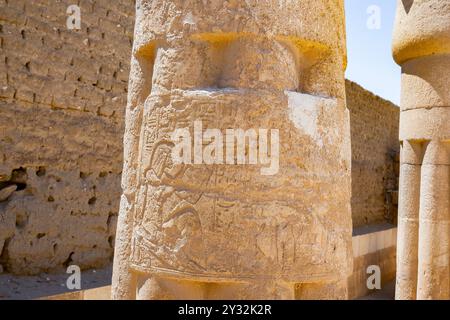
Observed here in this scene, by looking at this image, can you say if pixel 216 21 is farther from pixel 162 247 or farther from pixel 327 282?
pixel 327 282

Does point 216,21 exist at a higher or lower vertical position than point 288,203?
higher

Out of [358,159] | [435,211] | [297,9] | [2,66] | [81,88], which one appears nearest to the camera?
[297,9]

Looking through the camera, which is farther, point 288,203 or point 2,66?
point 2,66

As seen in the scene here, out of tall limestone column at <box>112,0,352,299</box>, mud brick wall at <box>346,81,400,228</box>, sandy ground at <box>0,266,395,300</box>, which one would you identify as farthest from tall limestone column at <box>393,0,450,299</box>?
mud brick wall at <box>346,81,400,228</box>

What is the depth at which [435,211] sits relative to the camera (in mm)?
5539

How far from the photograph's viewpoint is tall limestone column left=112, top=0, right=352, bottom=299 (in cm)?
198

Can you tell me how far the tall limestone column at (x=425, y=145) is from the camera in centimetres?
541

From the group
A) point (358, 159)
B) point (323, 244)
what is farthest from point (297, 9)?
point (358, 159)

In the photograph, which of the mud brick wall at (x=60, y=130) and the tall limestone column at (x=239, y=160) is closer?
the tall limestone column at (x=239, y=160)

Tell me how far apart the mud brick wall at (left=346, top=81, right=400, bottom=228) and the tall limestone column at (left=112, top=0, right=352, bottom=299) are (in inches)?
468

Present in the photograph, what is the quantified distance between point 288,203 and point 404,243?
426 cm

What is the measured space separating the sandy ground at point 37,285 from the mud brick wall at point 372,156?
31.1 ft

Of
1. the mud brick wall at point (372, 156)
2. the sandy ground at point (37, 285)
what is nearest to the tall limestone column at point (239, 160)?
the sandy ground at point (37, 285)

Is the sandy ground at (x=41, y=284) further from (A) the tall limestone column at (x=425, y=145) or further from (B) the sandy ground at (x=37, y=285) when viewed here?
(A) the tall limestone column at (x=425, y=145)
